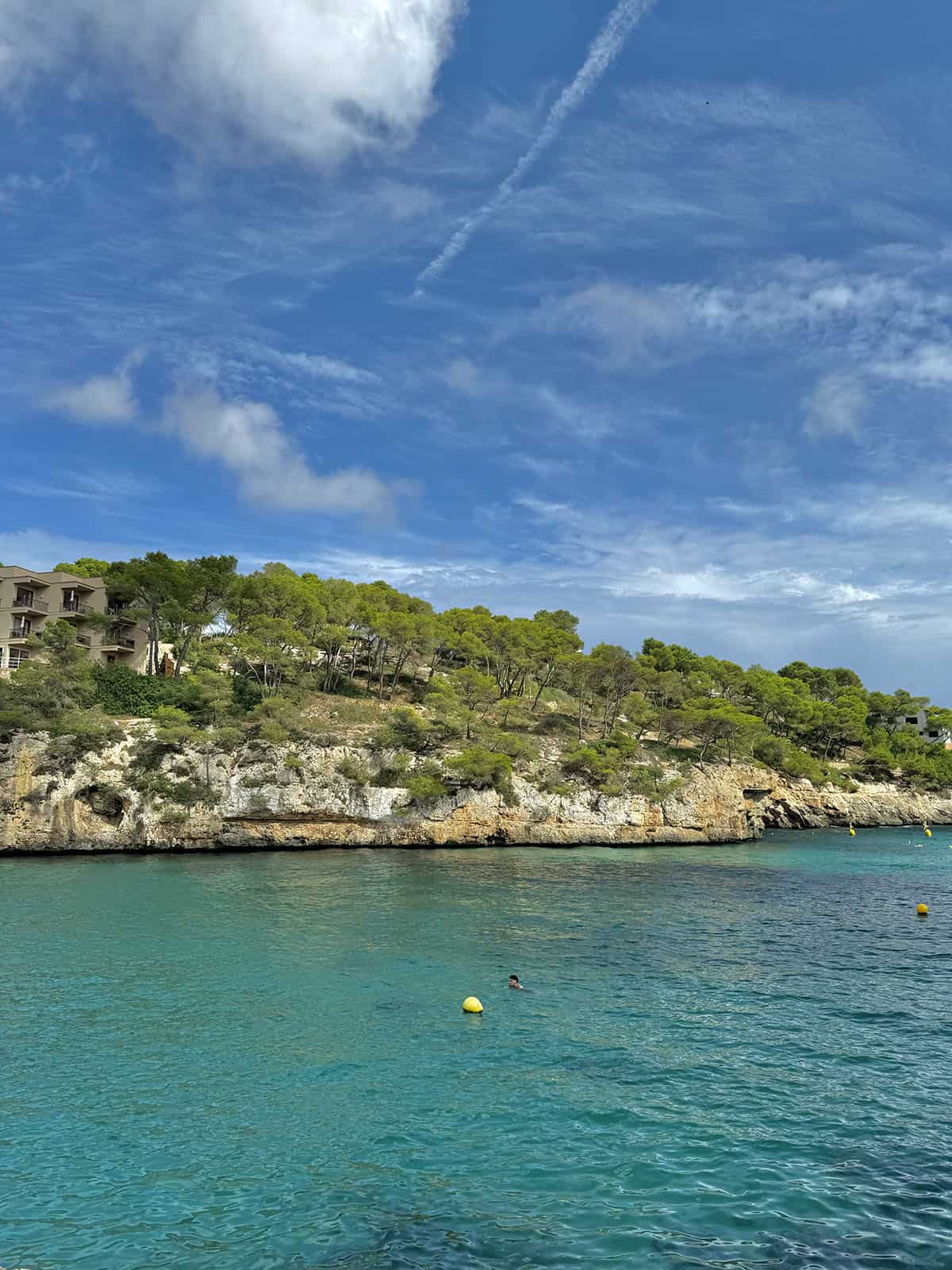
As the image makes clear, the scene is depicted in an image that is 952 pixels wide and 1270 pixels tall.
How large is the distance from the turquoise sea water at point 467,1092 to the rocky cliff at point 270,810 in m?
18.9

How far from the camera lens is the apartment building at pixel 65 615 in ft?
219

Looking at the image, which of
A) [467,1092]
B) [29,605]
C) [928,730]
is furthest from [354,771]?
[928,730]

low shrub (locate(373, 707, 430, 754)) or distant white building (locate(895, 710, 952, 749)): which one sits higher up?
distant white building (locate(895, 710, 952, 749))

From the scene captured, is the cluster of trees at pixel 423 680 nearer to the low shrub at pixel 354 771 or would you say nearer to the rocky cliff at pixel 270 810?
the rocky cliff at pixel 270 810

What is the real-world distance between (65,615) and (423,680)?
110 ft

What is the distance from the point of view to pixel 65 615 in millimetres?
67875

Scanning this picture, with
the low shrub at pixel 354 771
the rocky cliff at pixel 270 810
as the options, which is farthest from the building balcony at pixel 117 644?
the low shrub at pixel 354 771

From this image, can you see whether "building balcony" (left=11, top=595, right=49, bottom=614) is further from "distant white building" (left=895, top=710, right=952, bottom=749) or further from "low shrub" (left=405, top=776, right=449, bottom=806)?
"distant white building" (left=895, top=710, right=952, bottom=749)

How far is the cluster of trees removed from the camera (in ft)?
188

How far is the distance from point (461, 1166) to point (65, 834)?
43.9m

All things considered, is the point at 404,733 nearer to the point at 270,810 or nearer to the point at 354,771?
the point at 354,771

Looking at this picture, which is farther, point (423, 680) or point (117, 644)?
point (423, 680)

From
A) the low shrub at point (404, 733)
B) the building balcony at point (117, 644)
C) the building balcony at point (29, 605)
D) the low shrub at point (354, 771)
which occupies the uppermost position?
the building balcony at point (29, 605)

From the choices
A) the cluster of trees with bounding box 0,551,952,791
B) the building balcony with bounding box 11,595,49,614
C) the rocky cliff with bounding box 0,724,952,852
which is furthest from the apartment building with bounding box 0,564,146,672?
the rocky cliff with bounding box 0,724,952,852
